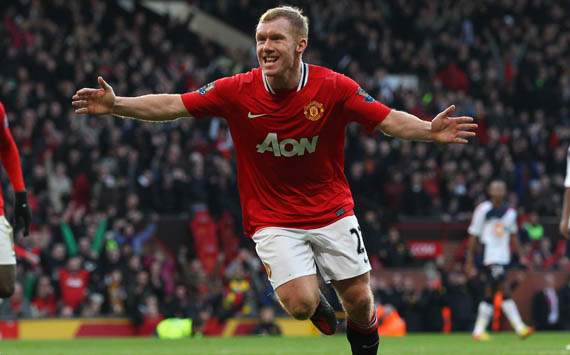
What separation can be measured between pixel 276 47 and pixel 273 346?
873 centimetres

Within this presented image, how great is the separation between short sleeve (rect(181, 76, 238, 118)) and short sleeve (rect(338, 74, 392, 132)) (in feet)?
2.41

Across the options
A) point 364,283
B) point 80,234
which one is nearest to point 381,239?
point 80,234

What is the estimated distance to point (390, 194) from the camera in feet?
82.0

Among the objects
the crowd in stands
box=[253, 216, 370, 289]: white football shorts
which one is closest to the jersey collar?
box=[253, 216, 370, 289]: white football shorts

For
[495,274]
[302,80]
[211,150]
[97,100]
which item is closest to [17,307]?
[211,150]

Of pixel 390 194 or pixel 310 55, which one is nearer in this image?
pixel 390 194

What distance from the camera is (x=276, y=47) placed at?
802cm

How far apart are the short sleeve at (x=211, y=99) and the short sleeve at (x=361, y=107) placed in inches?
28.9

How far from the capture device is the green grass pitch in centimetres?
1424

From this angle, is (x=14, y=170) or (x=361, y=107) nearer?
(x=361, y=107)

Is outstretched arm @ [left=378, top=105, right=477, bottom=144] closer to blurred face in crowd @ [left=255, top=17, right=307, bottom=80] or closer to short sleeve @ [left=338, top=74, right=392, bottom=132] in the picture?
short sleeve @ [left=338, top=74, right=392, bottom=132]

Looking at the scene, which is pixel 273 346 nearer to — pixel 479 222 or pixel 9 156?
pixel 479 222

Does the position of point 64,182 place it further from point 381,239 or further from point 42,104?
point 381,239

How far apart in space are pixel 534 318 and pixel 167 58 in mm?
9208
